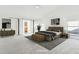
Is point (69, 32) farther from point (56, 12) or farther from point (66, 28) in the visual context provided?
point (56, 12)

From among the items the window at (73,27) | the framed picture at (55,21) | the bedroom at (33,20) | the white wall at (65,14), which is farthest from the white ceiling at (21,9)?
the window at (73,27)

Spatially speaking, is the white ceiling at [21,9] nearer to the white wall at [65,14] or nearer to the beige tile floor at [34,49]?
the white wall at [65,14]

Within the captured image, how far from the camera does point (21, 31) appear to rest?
10742mm

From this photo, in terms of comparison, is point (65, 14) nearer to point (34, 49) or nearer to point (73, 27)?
point (73, 27)

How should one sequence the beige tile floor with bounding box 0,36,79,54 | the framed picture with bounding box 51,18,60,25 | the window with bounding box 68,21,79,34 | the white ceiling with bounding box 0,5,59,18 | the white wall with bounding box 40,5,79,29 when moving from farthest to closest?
the framed picture with bounding box 51,18,60,25, the window with bounding box 68,21,79,34, the white wall with bounding box 40,5,79,29, the white ceiling with bounding box 0,5,59,18, the beige tile floor with bounding box 0,36,79,54

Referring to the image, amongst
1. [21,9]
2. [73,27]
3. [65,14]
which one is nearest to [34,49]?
[21,9]

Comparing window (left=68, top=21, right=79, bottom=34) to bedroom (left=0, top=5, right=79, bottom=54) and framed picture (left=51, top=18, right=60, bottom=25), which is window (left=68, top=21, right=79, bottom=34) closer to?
bedroom (left=0, top=5, right=79, bottom=54)

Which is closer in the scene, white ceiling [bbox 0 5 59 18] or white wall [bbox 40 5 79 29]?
white ceiling [bbox 0 5 59 18]

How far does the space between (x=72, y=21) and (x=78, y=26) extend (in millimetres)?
695

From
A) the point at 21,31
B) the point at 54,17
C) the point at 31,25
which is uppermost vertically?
the point at 54,17

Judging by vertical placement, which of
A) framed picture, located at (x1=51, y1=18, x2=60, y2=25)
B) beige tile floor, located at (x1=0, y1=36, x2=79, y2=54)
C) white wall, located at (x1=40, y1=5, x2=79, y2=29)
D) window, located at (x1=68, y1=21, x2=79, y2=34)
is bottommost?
beige tile floor, located at (x1=0, y1=36, x2=79, y2=54)

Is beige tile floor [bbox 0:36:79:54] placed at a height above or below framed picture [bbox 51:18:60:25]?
below

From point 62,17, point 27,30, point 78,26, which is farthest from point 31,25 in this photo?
point 78,26

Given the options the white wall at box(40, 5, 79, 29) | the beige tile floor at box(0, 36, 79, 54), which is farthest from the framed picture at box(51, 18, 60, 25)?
the beige tile floor at box(0, 36, 79, 54)
